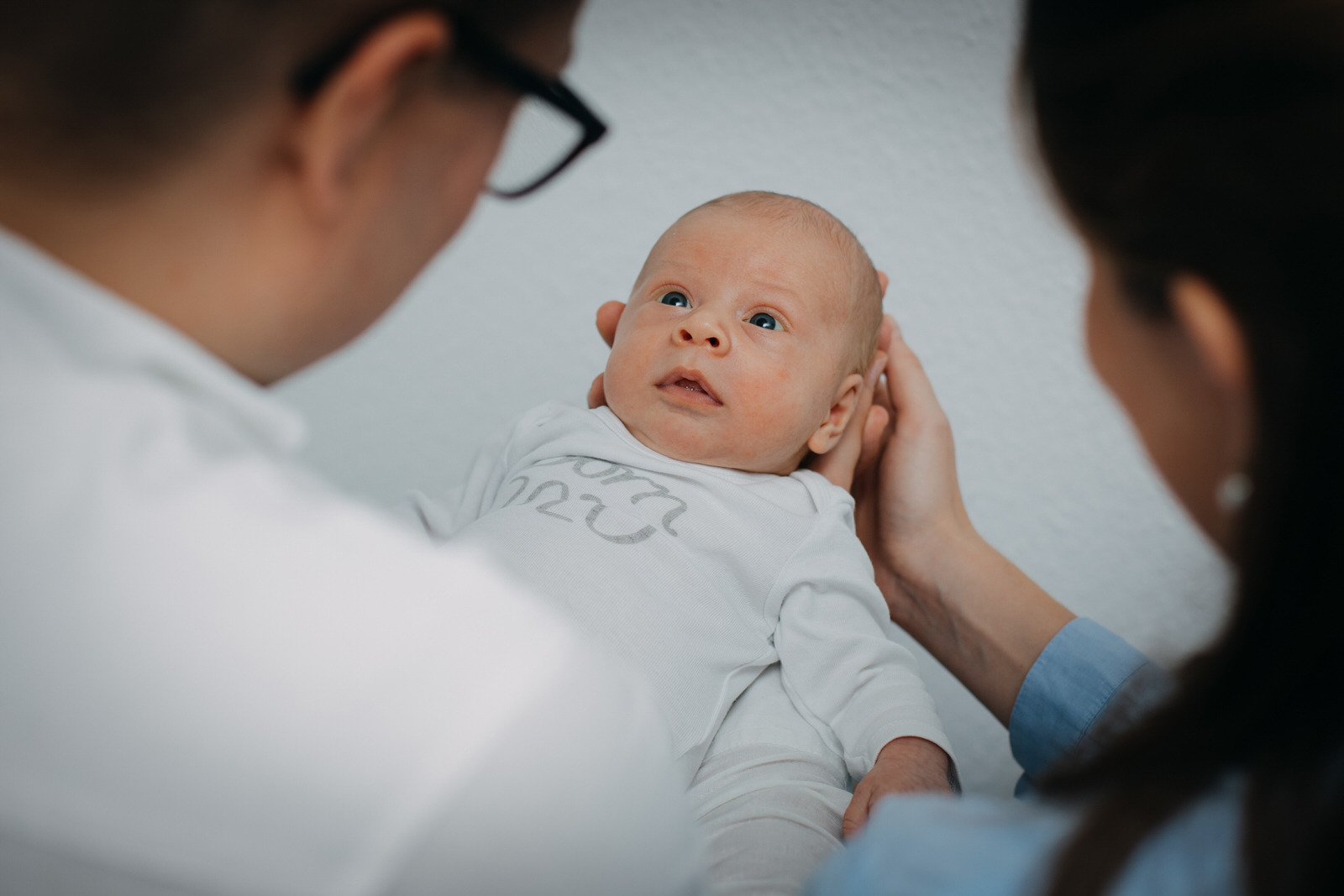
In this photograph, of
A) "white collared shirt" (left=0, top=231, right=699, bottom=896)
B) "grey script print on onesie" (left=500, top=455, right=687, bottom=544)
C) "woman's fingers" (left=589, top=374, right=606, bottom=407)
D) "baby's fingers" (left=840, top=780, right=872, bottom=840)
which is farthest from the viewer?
"woman's fingers" (left=589, top=374, right=606, bottom=407)

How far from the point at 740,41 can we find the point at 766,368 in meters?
0.81

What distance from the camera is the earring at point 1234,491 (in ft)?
1.30

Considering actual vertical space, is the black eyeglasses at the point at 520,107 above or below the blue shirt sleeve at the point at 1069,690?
above

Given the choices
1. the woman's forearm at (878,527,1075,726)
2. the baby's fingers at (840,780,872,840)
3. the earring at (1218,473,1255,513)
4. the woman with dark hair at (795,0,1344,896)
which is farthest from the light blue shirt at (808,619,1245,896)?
the woman's forearm at (878,527,1075,726)

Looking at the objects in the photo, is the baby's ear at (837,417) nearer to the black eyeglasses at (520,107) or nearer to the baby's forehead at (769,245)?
the baby's forehead at (769,245)

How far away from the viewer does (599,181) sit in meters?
1.63

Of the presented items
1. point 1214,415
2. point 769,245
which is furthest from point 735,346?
point 1214,415

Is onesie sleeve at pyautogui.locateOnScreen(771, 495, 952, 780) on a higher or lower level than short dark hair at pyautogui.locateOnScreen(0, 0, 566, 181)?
lower

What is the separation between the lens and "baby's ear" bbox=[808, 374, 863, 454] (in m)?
1.06

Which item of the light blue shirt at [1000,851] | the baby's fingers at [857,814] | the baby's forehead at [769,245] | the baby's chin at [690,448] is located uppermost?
the baby's forehead at [769,245]

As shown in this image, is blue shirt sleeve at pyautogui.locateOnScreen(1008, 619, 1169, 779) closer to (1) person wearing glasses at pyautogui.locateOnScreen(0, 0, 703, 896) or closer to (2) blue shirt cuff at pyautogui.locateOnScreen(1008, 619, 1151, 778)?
(2) blue shirt cuff at pyautogui.locateOnScreen(1008, 619, 1151, 778)

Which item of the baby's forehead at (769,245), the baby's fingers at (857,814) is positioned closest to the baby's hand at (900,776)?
the baby's fingers at (857,814)

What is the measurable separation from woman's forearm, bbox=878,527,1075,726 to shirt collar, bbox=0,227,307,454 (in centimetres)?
80

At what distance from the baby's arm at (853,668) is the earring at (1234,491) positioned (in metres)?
0.43
